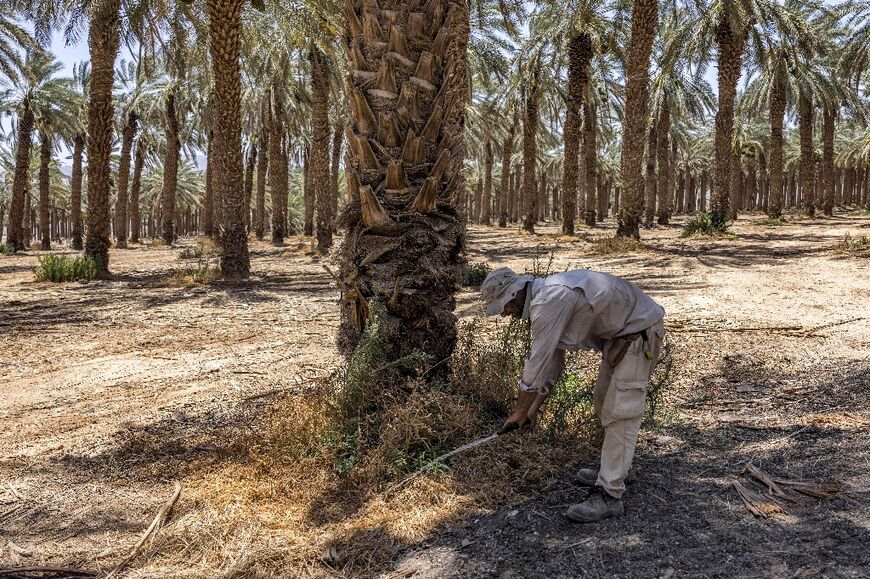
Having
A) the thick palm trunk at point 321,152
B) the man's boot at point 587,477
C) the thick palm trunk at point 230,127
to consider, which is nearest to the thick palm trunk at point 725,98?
the thick palm trunk at point 321,152

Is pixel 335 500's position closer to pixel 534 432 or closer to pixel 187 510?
pixel 187 510

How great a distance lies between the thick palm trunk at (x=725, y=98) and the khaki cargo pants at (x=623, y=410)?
18026mm

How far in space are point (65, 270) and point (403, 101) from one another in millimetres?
11144

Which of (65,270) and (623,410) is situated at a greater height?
(65,270)

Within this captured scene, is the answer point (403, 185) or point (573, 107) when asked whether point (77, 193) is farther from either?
point (403, 185)

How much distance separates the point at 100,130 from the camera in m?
13.7

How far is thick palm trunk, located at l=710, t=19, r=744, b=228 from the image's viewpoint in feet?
65.0

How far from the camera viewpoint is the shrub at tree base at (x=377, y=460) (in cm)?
310

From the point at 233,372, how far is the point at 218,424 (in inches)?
50.9

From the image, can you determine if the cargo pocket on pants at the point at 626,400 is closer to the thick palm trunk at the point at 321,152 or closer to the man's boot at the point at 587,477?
the man's boot at the point at 587,477

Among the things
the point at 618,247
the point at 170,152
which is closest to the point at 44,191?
the point at 170,152

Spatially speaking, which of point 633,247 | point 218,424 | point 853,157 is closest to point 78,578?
point 218,424

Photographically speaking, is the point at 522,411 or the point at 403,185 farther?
the point at 403,185

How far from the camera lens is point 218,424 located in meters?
4.56
